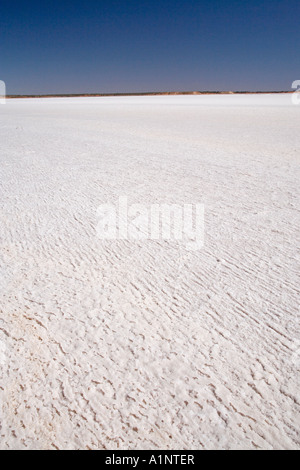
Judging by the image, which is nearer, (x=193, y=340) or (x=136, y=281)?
(x=193, y=340)

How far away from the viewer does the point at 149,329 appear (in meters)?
1.21

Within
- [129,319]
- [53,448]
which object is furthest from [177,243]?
[53,448]

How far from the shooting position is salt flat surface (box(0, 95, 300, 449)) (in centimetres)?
90

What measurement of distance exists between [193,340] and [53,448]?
0.55m

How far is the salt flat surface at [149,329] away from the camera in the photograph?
2.95 ft

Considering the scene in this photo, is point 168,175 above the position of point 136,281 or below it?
above

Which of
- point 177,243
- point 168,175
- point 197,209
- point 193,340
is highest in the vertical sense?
point 168,175

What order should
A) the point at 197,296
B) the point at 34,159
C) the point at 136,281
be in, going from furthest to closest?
1. the point at 34,159
2. the point at 136,281
3. the point at 197,296

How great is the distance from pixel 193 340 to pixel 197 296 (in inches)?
10.3

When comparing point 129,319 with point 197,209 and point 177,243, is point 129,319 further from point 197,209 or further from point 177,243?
point 197,209

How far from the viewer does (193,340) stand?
3.80ft

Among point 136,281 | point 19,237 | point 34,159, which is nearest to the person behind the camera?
point 136,281

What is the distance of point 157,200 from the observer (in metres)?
2.47

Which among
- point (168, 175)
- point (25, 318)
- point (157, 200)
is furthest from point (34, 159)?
point (25, 318)
